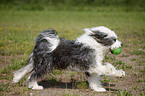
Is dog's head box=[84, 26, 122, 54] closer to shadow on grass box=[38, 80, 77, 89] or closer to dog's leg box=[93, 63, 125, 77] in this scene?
dog's leg box=[93, 63, 125, 77]

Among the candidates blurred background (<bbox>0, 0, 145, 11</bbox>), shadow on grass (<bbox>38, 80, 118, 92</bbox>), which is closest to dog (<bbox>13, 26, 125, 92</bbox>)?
shadow on grass (<bbox>38, 80, 118, 92</bbox>)

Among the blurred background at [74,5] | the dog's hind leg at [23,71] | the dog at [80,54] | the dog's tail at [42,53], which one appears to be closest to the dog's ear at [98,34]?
the dog at [80,54]

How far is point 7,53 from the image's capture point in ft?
23.9

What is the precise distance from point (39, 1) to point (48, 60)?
22460 millimetres

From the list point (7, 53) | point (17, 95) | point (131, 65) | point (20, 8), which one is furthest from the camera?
point (20, 8)

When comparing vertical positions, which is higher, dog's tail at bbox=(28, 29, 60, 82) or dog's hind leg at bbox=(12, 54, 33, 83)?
dog's tail at bbox=(28, 29, 60, 82)

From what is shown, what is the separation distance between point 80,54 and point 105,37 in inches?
25.2

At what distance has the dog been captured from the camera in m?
4.42

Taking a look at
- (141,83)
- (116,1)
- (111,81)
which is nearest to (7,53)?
(111,81)

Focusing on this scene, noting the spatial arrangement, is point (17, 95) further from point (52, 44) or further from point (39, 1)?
point (39, 1)

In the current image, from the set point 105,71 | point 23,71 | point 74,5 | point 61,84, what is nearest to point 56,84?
point 61,84

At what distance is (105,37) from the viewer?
176 inches

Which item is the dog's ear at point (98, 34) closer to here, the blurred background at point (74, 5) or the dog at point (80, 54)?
the dog at point (80, 54)

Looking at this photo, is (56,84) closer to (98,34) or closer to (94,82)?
(94,82)
